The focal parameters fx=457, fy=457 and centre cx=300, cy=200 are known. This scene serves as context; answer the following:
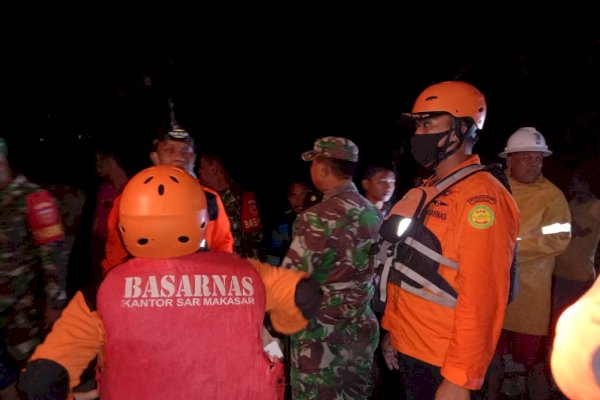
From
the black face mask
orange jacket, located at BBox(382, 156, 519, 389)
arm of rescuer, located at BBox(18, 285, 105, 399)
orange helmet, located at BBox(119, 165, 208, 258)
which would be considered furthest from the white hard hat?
arm of rescuer, located at BBox(18, 285, 105, 399)

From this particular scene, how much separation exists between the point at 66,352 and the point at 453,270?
1.90 m

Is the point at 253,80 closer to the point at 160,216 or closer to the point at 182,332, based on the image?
the point at 160,216

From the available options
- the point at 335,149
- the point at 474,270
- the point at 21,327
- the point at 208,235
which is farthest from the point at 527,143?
the point at 21,327

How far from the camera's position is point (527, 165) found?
15.2ft

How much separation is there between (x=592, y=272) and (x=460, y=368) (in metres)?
3.58

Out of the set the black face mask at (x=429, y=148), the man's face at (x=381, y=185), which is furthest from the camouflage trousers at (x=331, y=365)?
the man's face at (x=381, y=185)

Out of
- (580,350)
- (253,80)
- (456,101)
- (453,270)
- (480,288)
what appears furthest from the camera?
(253,80)

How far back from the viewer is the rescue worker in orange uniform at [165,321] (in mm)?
1849

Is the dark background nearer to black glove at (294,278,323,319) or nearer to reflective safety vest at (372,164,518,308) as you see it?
reflective safety vest at (372,164,518,308)

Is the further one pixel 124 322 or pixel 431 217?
pixel 431 217

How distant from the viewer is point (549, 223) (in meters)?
4.43

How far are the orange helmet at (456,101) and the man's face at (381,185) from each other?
9.39 ft

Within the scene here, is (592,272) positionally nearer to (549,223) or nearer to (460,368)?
(549,223)

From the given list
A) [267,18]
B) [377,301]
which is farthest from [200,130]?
[377,301]
